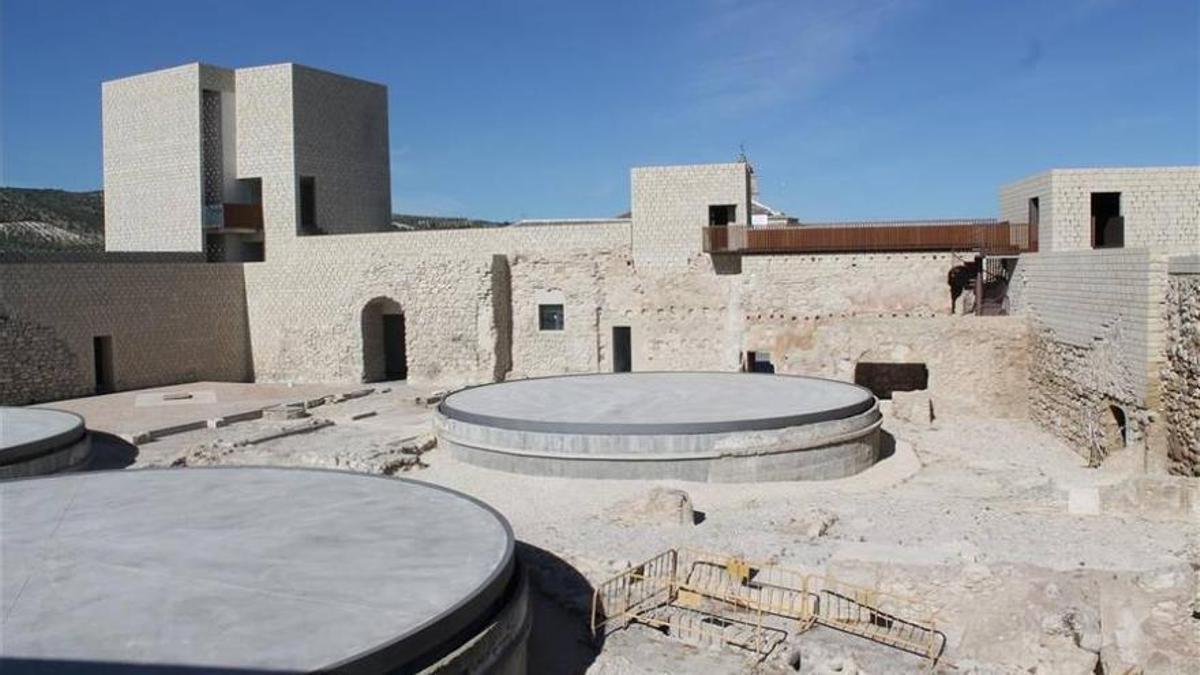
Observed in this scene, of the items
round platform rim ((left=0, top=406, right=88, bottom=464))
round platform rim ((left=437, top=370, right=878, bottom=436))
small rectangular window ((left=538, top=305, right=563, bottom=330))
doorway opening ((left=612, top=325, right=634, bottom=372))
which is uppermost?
small rectangular window ((left=538, top=305, right=563, bottom=330))

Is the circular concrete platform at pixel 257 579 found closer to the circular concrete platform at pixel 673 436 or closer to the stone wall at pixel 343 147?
the circular concrete platform at pixel 673 436

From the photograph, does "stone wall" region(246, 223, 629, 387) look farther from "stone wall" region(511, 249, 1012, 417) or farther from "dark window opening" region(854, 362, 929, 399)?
"dark window opening" region(854, 362, 929, 399)

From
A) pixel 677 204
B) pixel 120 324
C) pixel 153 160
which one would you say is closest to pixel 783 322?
pixel 677 204

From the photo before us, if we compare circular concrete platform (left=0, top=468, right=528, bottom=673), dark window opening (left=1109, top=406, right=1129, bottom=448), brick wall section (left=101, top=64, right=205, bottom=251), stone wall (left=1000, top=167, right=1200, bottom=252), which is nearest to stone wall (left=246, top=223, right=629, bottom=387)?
brick wall section (left=101, top=64, right=205, bottom=251)

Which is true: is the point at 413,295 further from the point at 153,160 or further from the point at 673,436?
the point at 673,436

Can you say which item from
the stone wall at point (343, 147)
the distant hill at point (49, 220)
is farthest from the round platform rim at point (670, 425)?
the distant hill at point (49, 220)

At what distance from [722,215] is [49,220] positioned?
32.8 metres

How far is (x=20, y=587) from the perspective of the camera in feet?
19.5

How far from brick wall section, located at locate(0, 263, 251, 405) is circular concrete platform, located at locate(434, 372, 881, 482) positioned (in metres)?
10.2

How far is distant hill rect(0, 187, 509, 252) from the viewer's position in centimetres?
3647

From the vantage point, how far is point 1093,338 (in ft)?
44.8

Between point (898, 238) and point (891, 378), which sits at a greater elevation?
point (898, 238)

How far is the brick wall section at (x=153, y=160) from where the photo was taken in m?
22.7

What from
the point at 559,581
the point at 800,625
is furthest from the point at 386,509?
→ the point at 800,625
